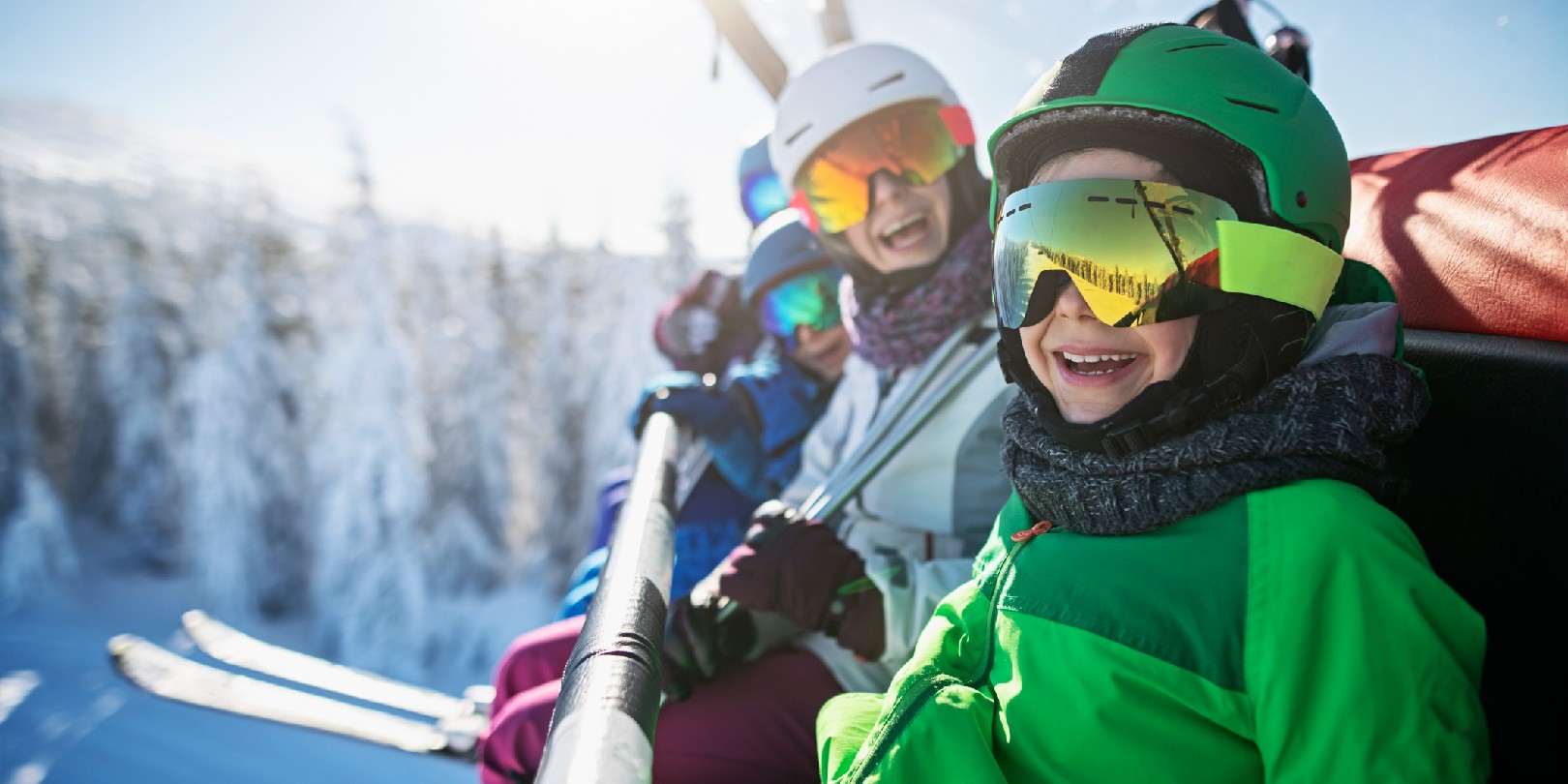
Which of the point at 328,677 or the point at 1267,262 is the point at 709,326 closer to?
the point at 328,677

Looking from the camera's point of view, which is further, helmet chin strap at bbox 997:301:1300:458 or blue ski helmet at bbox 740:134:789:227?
blue ski helmet at bbox 740:134:789:227

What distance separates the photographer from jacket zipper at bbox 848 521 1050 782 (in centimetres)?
107

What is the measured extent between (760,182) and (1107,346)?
372cm

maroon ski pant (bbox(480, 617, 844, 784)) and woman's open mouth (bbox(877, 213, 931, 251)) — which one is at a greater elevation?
woman's open mouth (bbox(877, 213, 931, 251))

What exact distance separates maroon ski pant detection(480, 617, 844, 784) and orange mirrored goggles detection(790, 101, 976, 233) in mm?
1524

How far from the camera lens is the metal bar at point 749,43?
172 inches

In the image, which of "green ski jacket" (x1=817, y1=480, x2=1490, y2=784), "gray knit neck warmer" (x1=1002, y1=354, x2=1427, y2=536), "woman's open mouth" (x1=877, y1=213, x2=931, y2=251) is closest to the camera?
"green ski jacket" (x1=817, y1=480, x2=1490, y2=784)

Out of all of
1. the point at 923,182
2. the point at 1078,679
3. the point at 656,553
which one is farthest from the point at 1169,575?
the point at 923,182

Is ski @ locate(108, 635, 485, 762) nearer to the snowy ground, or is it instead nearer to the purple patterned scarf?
the snowy ground

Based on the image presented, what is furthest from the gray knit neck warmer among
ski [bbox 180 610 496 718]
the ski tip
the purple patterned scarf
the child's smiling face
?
the ski tip

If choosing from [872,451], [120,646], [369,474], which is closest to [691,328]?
[872,451]

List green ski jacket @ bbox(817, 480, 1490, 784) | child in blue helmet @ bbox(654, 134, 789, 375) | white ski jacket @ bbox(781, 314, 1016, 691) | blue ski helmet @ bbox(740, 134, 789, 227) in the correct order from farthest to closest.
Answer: child in blue helmet @ bbox(654, 134, 789, 375)
blue ski helmet @ bbox(740, 134, 789, 227)
white ski jacket @ bbox(781, 314, 1016, 691)
green ski jacket @ bbox(817, 480, 1490, 784)

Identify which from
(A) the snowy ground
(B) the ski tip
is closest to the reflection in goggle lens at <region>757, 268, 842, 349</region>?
(A) the snowy ground

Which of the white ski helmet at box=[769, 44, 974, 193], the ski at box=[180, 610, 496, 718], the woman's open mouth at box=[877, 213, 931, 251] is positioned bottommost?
the ski at box=[180, 610, 496, 718]
